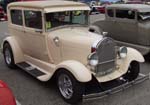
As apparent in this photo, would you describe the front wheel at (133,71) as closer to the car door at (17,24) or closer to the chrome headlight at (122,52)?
the chrome headlight at (122,52)

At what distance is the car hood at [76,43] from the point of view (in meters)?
5.00

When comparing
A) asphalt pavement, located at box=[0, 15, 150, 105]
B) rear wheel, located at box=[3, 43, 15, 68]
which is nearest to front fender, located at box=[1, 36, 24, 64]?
rear wheel, located at box=[3, 43, 15, 68]

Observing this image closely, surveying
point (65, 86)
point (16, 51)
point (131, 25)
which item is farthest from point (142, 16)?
point (65, 86)

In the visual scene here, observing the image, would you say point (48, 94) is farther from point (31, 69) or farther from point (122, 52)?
point (122, 52)

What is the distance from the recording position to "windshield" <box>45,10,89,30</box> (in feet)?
18.6

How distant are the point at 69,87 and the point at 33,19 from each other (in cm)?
202

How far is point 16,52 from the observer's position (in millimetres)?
6625

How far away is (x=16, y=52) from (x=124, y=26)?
352 cm

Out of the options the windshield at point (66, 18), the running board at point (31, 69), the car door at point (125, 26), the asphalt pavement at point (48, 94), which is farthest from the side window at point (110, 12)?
the running board at point (31, 69)

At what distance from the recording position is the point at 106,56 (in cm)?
503

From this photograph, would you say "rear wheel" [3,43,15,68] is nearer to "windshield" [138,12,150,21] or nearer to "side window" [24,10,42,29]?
"side window" [24,10,42,29]

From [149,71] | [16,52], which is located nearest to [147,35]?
[149,71]

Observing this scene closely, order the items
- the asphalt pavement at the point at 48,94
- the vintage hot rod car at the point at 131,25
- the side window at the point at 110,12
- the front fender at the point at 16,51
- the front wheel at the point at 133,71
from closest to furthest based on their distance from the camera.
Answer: the asphalt pavement at the point at 48,94
the front wheel at the point at 133,71
the front fender at the point at 16,51
the vintage hot rod car at the point at 131,25
the side window at the point at 110,12

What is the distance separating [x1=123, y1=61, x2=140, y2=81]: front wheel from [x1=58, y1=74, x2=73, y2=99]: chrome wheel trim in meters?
1.44
